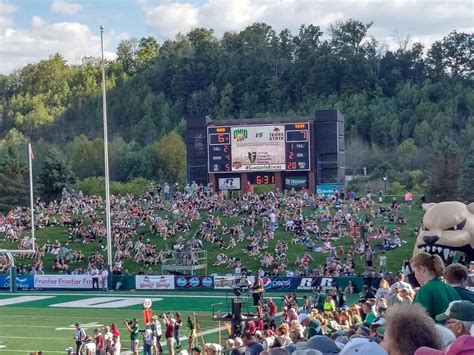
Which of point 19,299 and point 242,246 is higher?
point 242,246

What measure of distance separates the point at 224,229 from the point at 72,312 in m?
12.3

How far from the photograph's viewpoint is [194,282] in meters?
35.8

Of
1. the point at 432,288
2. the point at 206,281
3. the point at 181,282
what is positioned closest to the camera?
the point at 432,288

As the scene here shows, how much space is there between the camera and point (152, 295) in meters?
34.8

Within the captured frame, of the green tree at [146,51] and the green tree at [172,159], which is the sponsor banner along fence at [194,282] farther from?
the green tree at [146,51]

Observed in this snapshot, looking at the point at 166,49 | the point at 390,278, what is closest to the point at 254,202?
the point at 390,278

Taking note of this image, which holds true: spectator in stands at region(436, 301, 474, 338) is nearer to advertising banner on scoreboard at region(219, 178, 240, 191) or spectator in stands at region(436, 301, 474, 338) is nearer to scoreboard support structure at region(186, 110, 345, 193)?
scoreboard support structure at region(186, 110, 345, 193)

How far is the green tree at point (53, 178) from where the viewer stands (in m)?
59.7

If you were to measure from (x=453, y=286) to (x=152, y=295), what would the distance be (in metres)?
28.2

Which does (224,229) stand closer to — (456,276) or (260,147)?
(260,147)

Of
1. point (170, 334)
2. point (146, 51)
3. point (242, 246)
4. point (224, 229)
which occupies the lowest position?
point (170, 334)

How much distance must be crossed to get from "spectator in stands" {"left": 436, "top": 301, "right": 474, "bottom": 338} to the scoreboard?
39.9 meters

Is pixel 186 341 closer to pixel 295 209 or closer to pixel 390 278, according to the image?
pixel 390 278

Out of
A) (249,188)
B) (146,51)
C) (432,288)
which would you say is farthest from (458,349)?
(146,51)
